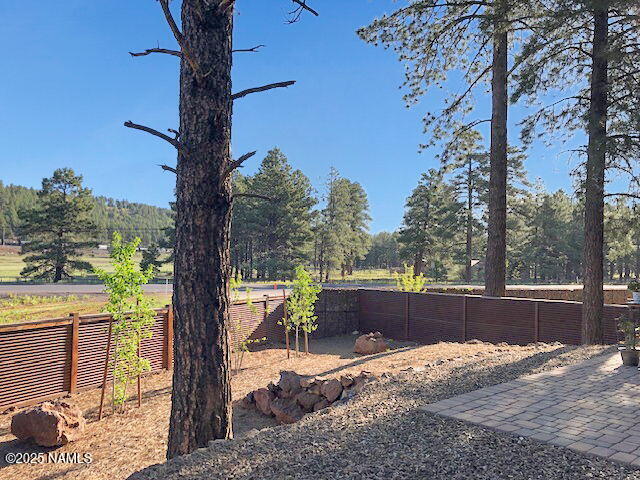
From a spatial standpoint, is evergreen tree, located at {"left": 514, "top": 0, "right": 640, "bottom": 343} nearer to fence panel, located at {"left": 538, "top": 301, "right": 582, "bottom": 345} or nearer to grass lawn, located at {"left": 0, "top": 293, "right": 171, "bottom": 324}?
fence panel, located at {"left": 538, "top": 301, "right": 582, "bottom": 345}

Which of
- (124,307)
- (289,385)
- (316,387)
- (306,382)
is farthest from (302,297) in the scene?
(124,307)

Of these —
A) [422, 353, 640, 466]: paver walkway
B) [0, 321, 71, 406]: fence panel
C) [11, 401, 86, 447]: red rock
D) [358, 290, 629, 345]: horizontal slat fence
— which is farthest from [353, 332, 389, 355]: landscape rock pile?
[11, 401, 86, 447]: red rock

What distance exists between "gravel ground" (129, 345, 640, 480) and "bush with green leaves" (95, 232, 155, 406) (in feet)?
12.8

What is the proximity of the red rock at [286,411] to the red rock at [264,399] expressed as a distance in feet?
0.32

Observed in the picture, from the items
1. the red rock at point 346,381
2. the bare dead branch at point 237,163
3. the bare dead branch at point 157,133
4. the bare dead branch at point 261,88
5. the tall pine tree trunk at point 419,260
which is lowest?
the red rock at point 346,381

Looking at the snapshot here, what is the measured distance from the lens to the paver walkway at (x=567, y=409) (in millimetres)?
3393

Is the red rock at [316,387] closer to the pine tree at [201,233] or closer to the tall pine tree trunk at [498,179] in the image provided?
the pine tree at [201,233]

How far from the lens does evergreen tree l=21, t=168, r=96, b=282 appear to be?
29391 mm

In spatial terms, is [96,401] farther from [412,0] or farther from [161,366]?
[412,0]

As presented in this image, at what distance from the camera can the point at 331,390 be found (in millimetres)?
6715

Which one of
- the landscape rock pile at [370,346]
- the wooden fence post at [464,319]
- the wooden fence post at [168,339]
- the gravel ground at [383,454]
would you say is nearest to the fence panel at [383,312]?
the landscape rock pile at [370,346]

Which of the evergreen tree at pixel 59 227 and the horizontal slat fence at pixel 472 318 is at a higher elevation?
the evergreen tree at pixel 59 227

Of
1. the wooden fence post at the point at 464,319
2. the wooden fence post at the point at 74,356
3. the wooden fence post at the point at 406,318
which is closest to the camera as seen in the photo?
the wooden fence post at the point at 74,356

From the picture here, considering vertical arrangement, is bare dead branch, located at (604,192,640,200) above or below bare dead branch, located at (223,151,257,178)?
above
